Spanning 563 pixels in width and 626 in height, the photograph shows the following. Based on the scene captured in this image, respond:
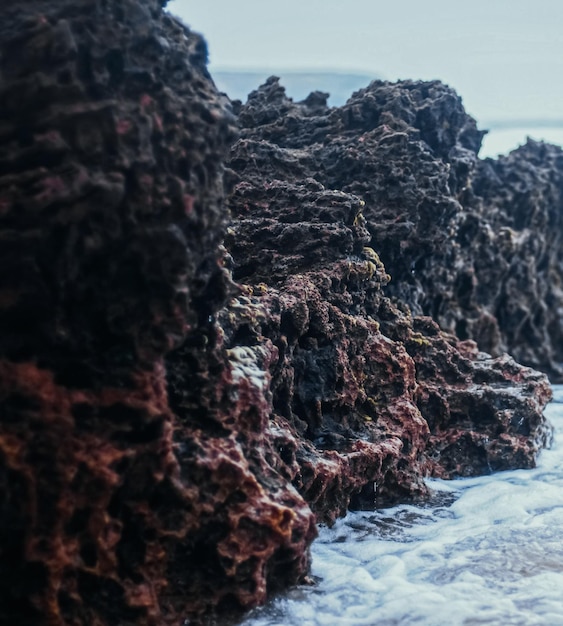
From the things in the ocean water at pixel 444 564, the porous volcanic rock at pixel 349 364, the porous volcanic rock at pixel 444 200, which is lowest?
the ocean water at pixel 444 564

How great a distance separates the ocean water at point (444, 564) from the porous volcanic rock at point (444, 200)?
2537 mm

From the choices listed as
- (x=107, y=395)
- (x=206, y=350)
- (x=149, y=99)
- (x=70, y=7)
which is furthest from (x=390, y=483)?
(x=70, y=7)

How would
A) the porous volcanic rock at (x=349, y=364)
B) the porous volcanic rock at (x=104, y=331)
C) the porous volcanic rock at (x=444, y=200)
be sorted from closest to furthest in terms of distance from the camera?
the porous volcanic rock at (x=104, y=331) < the porous volcanic rock at (x=349, y=364) < the porous volcanic rock at (x=444, y=200)

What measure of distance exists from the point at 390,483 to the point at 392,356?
98 centimetres

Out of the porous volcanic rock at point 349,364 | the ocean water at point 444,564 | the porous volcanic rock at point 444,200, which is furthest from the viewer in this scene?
the porous volcanic rock at point 444,200

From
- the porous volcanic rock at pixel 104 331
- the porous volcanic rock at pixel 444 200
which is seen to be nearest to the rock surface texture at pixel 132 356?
the porous volcanic rock at pixel 104 331

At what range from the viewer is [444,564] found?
3.85m

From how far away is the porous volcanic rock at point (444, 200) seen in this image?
256 inches

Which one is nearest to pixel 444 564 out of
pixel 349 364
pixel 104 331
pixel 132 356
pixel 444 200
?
pixel 349 364

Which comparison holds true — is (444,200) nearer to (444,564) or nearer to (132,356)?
(444,564)

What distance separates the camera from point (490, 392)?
5.83 m

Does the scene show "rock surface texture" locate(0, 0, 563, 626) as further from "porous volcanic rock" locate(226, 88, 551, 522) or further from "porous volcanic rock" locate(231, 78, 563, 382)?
"porous volcanic rock" locate(231, 78, 563, 382)

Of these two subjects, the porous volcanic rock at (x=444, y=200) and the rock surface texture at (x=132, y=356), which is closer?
the rock surface texture at (x=132, y=356)

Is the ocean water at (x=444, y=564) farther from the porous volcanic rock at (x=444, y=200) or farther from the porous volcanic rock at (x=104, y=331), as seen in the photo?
the porous volcanic rock at (x=444, y=200)
